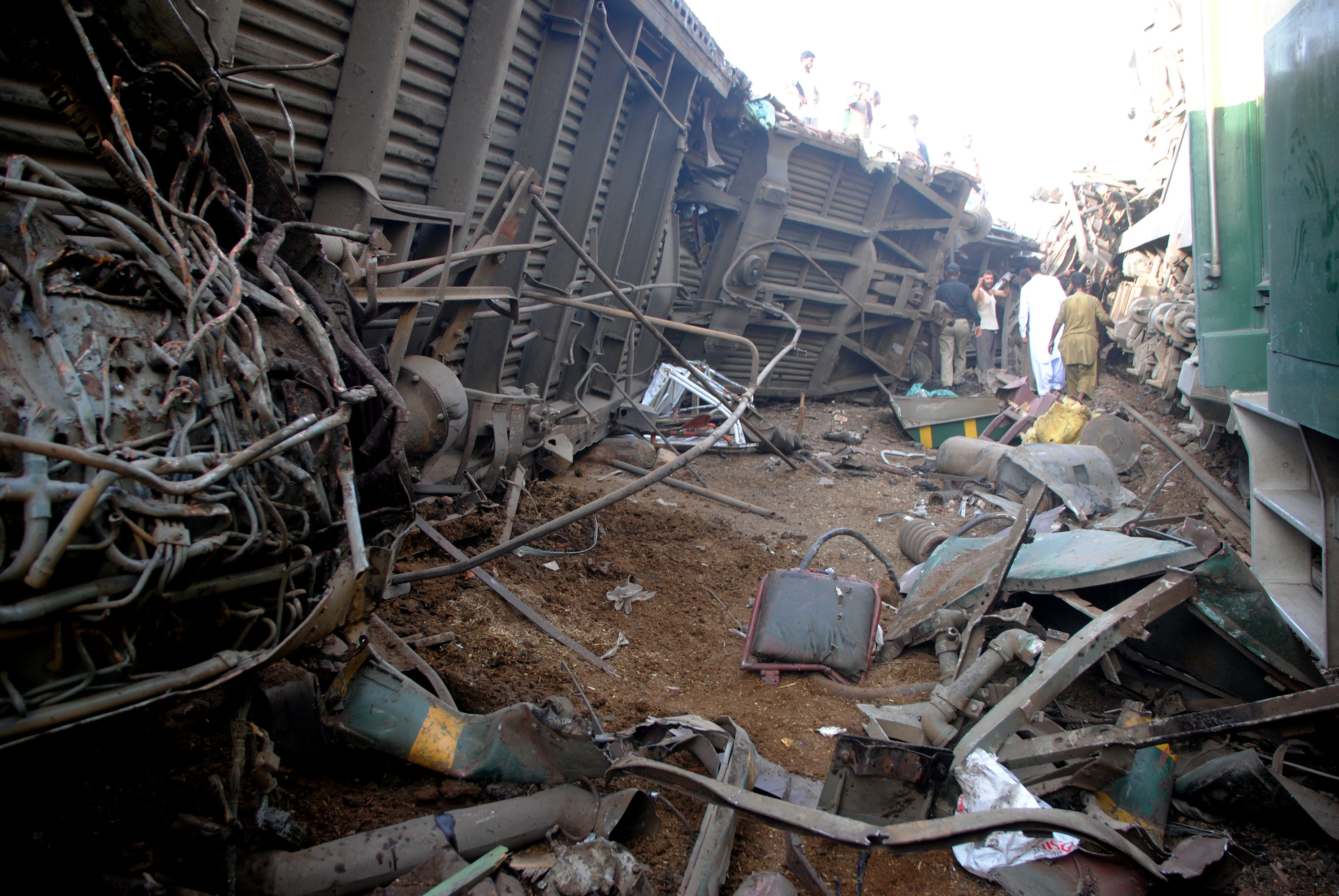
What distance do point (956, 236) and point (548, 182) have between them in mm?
7055

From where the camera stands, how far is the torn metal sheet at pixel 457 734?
74.7 inches

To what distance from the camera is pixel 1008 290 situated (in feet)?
40.7

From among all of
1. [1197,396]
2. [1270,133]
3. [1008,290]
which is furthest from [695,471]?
[1008,290]

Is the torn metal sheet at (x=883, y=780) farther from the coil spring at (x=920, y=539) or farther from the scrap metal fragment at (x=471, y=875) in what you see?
the coil spring at (x=920, y=539)

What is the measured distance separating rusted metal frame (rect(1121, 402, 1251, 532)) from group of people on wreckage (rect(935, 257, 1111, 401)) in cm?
92

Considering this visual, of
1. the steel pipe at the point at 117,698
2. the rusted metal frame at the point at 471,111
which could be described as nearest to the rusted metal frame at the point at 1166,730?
the steel pipe at the point at 117,698

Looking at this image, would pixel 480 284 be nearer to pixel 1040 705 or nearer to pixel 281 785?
pixel 281 785

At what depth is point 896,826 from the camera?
146cm

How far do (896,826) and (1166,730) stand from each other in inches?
48.7

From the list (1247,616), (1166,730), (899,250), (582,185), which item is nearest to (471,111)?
(582,185)

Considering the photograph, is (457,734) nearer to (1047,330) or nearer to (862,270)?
(862,270)

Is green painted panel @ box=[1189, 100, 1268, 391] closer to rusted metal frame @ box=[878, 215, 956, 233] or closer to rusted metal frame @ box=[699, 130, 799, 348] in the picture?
rusted metal frame @ box=[699, 130, 799, 348]

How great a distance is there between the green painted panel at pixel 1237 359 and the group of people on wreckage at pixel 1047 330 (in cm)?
388

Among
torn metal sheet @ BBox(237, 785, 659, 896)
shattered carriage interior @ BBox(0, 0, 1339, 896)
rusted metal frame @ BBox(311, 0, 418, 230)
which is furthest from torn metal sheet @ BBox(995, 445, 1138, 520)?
rusted metal frame @ BBox(311, 0, 418, 230)
